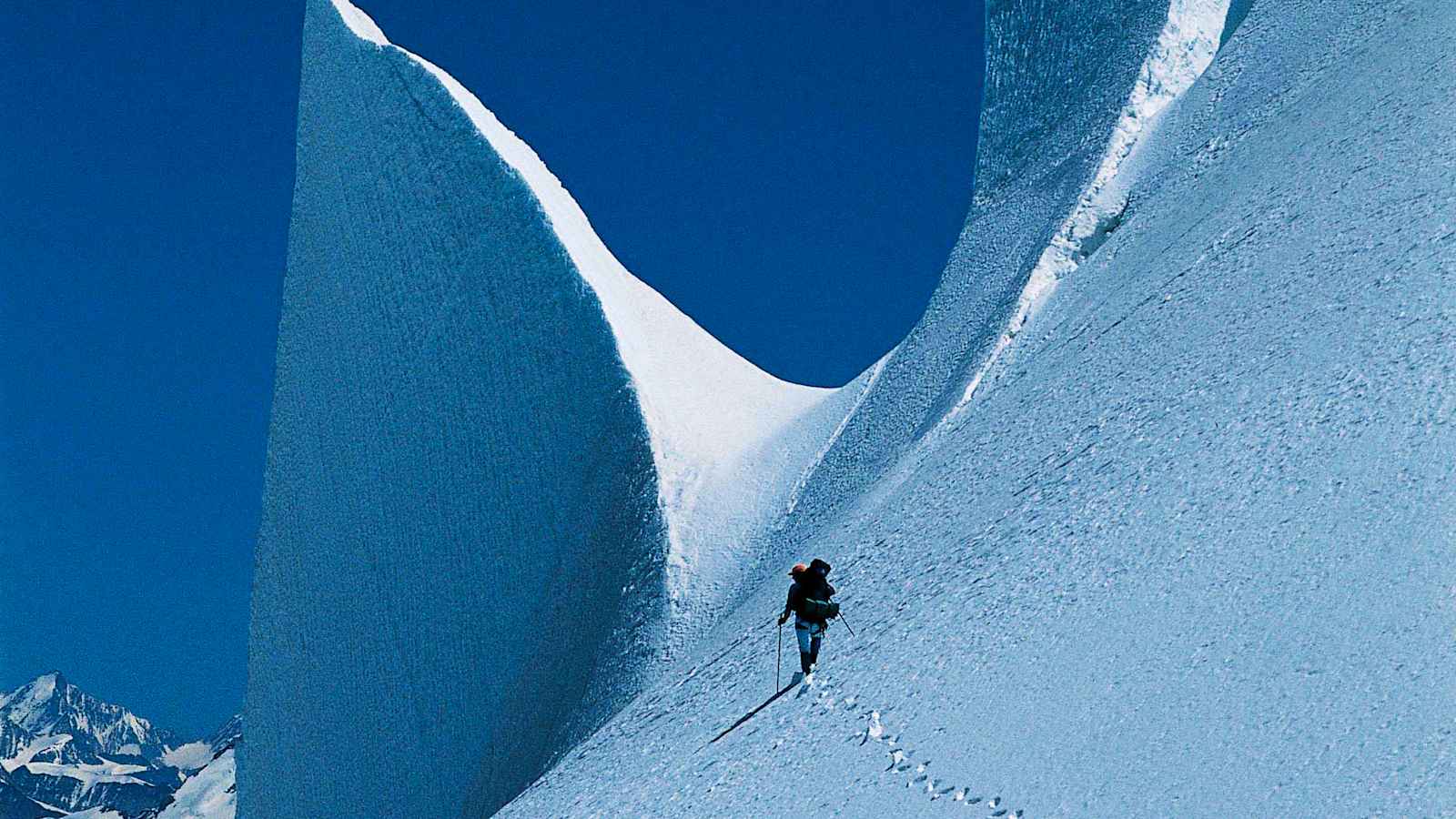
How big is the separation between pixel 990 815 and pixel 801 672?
2.88 m

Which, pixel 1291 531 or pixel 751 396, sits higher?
pixel 751 396

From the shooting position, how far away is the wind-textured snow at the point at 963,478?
6516mm

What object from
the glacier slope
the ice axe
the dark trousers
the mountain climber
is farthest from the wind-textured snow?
the mountain climber

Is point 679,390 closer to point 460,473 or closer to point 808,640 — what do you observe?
point 460,473

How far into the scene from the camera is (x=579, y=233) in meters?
20.0

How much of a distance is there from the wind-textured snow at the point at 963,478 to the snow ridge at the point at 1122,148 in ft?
0.19

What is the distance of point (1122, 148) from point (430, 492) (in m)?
9.16

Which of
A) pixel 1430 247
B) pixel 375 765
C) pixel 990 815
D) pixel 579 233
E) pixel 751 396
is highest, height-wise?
pixel 579 233

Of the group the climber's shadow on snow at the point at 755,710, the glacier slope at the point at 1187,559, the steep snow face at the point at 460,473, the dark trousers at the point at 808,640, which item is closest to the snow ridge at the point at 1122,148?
the glacier slope at the point at 1187,559

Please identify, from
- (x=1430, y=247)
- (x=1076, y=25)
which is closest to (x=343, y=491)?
(x=1076, y=25)

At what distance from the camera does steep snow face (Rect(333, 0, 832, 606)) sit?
17422 millimetres

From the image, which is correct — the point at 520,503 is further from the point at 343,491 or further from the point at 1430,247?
the point at 1430,247

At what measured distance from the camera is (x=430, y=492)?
18484 millimetres

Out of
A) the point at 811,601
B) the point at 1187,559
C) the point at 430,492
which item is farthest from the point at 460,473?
the point at 1187,559
